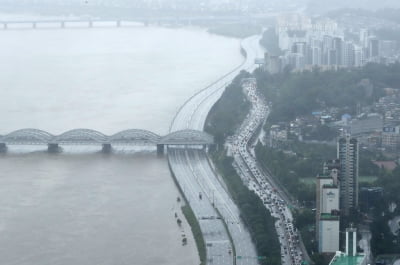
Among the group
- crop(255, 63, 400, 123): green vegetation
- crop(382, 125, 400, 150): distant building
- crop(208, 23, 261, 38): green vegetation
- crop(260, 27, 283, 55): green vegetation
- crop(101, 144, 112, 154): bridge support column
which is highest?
crop(208, 23, 261, 38): green vegetation

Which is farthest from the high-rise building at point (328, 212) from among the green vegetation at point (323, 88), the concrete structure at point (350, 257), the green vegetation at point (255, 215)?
the green vegetation at point (323, 88)

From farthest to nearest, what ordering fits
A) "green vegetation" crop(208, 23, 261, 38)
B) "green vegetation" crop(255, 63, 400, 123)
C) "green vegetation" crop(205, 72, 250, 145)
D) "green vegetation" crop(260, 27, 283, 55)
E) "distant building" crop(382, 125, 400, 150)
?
1. "green vegetation" crop(208, 23, 261, 38)
2. "green vegetation" crop(260, 27, 283, 55)
3. "green vegetation" crop(255, 63, 400, 123)
4. "green vegetation" crop(205, 72, 250, 145)
5. "distant building" crop(382, 125, 400, 150)

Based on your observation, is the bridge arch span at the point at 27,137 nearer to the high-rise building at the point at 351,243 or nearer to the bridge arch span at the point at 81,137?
the bridge arch span at the point at 81,137

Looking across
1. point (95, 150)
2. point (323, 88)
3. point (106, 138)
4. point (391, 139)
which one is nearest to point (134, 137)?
point (106, 138)

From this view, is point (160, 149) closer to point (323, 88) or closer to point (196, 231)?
point (196, 231)

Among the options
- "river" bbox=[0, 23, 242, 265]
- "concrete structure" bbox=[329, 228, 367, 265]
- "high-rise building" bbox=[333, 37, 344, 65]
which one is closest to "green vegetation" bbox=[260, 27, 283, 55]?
"river" bbox=[0, 23, 242, 265]

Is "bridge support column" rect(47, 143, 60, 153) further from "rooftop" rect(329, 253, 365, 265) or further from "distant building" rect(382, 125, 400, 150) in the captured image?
"rooftop" rect(329, 253, 365, 265)
